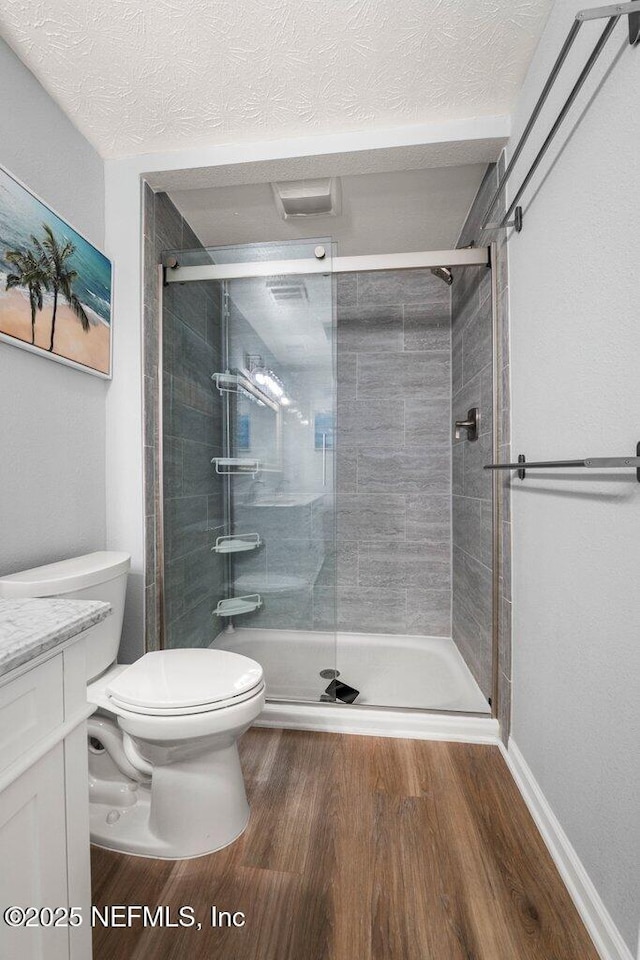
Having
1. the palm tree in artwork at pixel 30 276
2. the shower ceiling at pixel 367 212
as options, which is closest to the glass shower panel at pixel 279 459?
the shower ceiling at pixel 367 212

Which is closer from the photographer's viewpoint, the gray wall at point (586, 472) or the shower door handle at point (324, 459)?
the gray wall at point (586, 472)

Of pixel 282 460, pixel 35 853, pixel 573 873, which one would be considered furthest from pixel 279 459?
pixel 573 873

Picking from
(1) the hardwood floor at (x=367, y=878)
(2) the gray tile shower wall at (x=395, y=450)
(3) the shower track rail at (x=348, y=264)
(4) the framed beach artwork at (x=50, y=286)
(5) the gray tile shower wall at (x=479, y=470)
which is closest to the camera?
(1) the hardwood floor at (x=367, y=878)

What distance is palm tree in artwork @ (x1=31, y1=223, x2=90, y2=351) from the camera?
1.49m

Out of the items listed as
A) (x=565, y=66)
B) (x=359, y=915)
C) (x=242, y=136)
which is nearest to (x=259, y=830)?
(x=359, y=915)

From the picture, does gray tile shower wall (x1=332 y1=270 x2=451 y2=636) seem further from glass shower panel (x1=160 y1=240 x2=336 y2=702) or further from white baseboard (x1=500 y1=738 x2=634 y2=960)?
white baseboard (x1=500 y1=738 x2=634 y2=960)

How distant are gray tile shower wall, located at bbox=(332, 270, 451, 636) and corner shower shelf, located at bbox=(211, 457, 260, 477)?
38.7 inches

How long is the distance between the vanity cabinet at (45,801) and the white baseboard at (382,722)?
1.11 m

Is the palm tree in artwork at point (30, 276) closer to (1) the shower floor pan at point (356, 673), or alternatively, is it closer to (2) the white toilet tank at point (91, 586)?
(2) the white toilet tank at point (91, 586)

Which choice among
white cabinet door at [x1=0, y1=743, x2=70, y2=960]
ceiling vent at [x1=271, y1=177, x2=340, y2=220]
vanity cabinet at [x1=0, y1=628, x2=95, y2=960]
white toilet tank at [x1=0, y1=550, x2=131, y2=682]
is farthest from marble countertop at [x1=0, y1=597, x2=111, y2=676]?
ceiling vent at [x1=271, y1=177, x2=340, y2=220]

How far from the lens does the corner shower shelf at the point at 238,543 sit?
202 cm

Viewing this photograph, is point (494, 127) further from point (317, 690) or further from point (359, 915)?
point (359, 915)

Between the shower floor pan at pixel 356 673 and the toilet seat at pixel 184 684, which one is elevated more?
the toilet seat at pixel 184 684

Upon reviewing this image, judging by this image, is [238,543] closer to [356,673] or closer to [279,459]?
[279,459]
